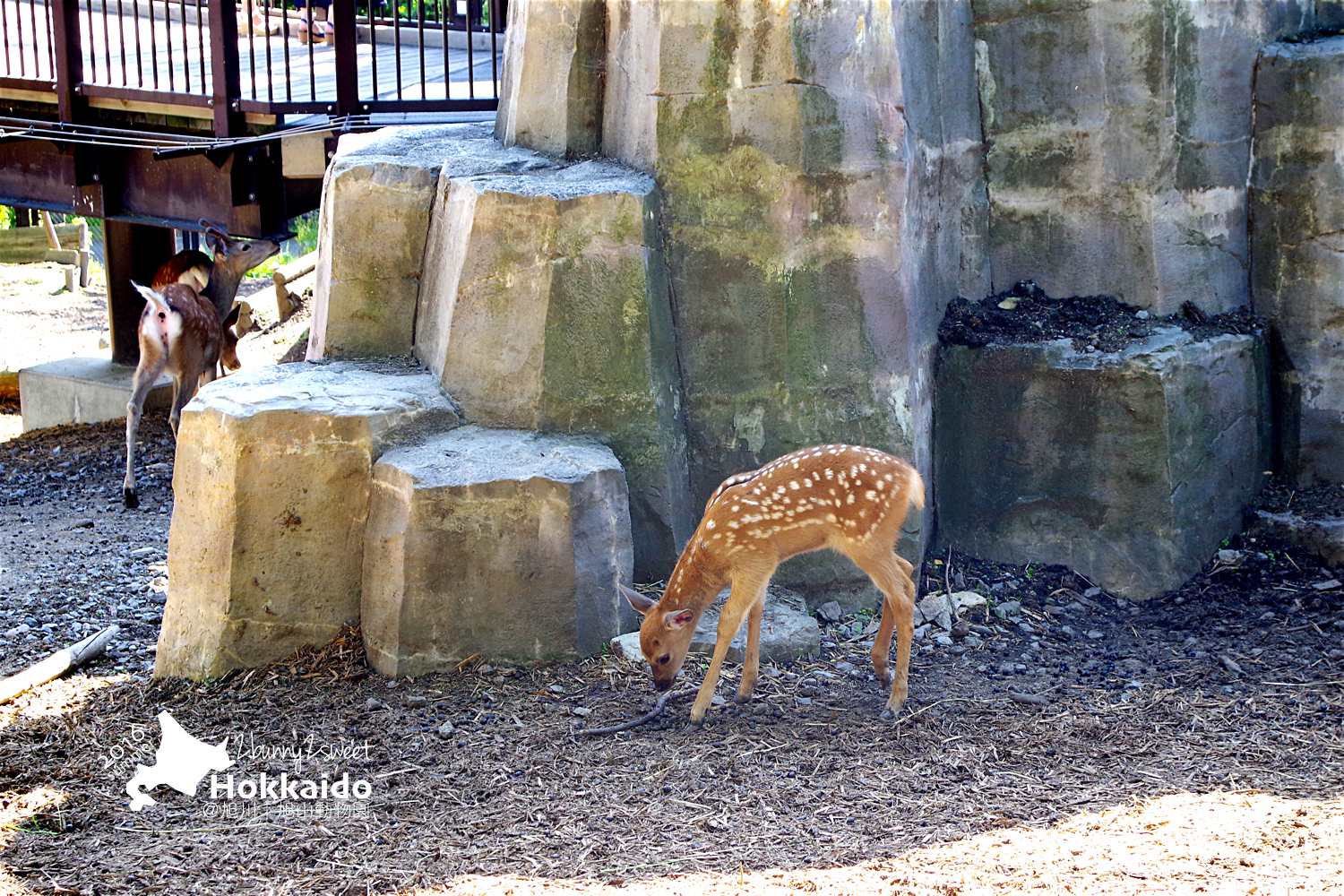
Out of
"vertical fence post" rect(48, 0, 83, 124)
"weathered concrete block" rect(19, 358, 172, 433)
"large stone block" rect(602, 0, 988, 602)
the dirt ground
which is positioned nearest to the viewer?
the dirt ground

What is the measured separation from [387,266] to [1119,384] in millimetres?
3629

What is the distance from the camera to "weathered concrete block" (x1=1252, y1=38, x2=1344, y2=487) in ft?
20.7

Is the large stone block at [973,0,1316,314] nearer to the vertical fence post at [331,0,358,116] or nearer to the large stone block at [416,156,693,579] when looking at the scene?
the large stone block at [416,156,693,579]

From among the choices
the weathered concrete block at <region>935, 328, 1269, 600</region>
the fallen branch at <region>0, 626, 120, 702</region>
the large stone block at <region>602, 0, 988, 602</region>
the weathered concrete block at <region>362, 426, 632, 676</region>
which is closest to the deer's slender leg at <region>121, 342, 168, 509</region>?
the fallen branch at <region>0, 626, 120, 702</region>

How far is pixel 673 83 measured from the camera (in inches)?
230

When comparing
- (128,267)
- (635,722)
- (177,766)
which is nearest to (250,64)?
(128,267)

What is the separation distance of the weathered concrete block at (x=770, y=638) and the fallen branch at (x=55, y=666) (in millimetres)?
2553

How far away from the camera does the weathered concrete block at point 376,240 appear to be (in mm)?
6277

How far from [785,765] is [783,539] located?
89 cm

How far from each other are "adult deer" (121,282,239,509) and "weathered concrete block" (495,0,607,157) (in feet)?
13.1

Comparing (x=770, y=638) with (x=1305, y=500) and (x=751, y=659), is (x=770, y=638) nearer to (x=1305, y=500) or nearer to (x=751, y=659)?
(x=751, y=659)

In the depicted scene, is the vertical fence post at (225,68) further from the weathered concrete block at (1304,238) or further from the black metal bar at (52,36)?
the weathered concrete block at (1304,238)

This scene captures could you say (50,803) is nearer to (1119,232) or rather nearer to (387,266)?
(387,266)

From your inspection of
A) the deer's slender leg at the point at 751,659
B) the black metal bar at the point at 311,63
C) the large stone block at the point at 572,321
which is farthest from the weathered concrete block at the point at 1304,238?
the black metal bar at the point at 311,63
